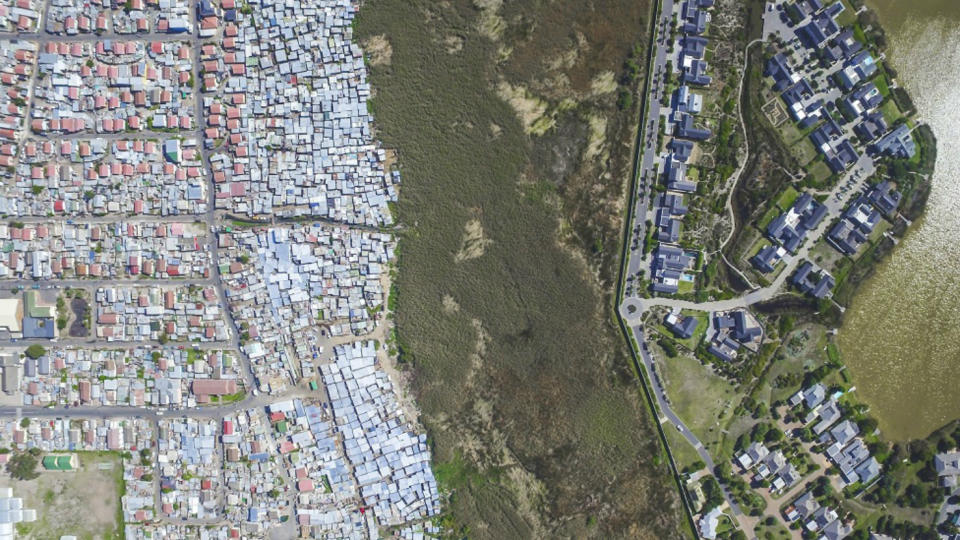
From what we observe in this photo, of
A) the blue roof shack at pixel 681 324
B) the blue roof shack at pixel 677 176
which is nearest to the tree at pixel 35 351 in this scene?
the blue roof shack at pixel 681 324

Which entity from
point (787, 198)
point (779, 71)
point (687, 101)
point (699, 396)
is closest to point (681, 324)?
point (699, 396)

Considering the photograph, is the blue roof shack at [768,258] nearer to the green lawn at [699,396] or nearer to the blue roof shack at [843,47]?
the green lawn at [699,396]

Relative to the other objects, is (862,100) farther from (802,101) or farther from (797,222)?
(797,222)

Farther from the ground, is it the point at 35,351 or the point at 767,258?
the point at 35,351

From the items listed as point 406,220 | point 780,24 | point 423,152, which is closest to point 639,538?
point 406,220

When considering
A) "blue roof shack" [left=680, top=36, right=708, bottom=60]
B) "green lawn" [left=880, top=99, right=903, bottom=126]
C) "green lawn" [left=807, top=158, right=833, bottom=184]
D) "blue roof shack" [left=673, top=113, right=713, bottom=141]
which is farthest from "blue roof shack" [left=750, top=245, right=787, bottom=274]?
"blue roof shack" [left=680, top=36, right=708, bottom=60]

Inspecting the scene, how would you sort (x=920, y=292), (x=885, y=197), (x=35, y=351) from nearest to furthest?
1. (x=35, y=351)
2. (x=885, y=197)
3. (x=920, y=292)

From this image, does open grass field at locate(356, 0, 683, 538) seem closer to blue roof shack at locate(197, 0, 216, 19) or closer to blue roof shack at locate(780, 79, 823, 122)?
blue roof shack at locate(780, 79, 823, 122)
